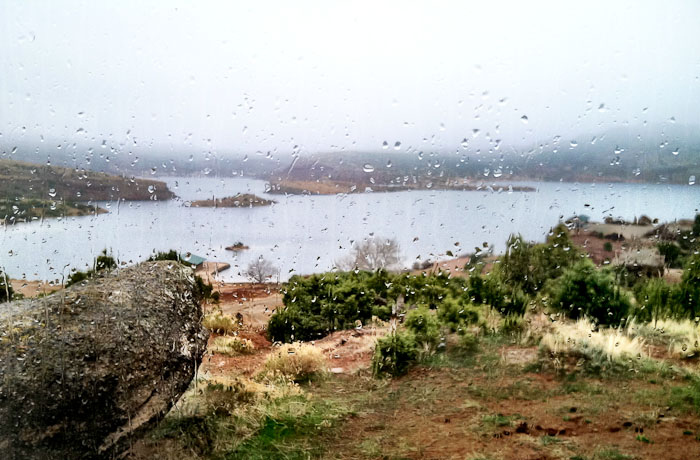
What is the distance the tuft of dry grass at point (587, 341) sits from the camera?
259 centimetres

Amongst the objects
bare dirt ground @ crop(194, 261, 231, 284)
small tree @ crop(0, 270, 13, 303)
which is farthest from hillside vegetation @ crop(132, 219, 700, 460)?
small tree @ crop(0, 270, 13, 303)

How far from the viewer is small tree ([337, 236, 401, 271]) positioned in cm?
241

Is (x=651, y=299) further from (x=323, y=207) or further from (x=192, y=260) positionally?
(x=192, y=260)

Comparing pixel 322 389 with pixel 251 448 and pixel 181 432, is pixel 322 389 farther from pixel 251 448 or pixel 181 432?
pixel 181 432

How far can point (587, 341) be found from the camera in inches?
102

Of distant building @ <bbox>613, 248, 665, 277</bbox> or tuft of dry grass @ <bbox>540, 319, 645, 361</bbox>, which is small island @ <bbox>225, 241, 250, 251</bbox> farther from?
distant building @ <bbox>613, 248, 665, 277</bbox>

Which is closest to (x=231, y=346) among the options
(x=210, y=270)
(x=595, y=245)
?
(x=210, y=270)

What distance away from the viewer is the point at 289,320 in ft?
7.82

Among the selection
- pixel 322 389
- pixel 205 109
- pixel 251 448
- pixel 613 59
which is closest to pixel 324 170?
pixel 205 109

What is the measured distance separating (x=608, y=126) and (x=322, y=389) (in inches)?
62.1

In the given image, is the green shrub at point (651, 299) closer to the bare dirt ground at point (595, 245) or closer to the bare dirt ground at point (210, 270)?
the bare dirt ground at point (595, 245)

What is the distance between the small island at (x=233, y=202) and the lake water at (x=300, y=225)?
0.02m

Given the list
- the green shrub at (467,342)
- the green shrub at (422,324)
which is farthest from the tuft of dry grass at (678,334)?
the green shrub at (422,324)

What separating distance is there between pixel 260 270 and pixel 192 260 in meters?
0.27
